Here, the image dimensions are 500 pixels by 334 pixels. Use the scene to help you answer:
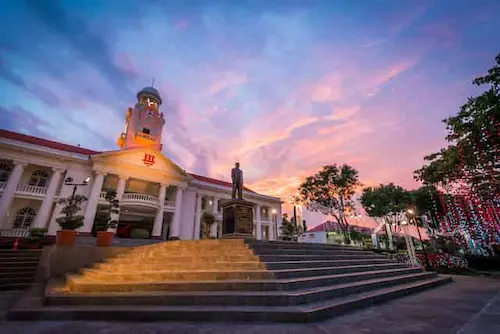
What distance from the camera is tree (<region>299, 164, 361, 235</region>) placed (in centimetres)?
2517

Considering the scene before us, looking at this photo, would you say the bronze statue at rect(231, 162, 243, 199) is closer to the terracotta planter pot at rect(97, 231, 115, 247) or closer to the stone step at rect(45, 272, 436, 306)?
the terracotta planter pot at rect(97, 231, 115, 247)

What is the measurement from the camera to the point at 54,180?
17.8 metres

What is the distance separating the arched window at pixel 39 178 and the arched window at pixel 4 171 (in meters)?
1.41

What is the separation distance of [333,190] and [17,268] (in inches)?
1023

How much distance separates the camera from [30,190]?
17391 mm

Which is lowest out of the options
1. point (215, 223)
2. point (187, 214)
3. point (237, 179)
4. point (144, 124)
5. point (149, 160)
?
point (215, 223)

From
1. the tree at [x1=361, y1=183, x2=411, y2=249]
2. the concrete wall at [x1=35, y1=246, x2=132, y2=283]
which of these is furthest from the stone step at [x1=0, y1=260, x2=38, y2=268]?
Answer: the tree at [x1=361, y1=183, x2=411, y2=249]

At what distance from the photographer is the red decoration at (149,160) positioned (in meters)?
21.6

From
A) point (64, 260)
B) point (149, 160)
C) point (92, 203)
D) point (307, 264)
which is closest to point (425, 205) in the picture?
point (307, 264)

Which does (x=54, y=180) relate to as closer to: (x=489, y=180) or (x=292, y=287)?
(x=292, y=287)

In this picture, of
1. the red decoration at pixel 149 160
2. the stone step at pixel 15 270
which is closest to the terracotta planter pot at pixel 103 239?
the stone step at pixel 15 270

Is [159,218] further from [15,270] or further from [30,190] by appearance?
[15,270]

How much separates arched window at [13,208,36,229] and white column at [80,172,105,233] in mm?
4642

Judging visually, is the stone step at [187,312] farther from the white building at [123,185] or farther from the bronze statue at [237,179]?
the white building at [123,185]
